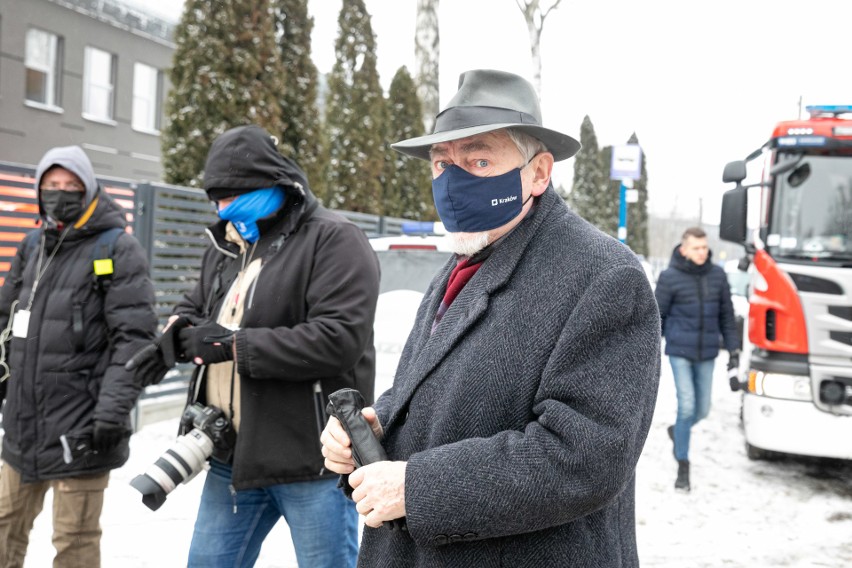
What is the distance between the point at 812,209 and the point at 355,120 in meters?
9.83

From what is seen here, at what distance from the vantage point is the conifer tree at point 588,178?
130 ft

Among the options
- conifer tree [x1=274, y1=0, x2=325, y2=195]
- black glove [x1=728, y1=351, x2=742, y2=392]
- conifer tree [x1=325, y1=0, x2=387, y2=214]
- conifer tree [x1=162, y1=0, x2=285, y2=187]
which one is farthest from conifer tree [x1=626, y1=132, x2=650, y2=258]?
black glove [x1=728, y1=351, x2=742, y2=392]

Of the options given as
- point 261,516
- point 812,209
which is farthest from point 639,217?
point 261,516

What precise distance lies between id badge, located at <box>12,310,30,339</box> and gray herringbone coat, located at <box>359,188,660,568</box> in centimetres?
220

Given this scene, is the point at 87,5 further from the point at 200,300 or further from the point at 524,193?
the point at 524,193

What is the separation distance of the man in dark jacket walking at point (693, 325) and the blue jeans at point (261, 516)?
4262mm

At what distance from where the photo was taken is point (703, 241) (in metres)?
6.75

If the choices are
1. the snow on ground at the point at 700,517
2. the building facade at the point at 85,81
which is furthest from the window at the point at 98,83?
the snow on ground at the point at 700,517

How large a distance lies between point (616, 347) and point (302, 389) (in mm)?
1533

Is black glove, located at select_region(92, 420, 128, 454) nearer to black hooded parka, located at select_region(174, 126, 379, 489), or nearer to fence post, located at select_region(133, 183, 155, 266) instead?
black hooded parka, located at select_region(174, 126, 379, 489)

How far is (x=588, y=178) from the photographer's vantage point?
40.2 metres

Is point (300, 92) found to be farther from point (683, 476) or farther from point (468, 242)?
point (468, 242)

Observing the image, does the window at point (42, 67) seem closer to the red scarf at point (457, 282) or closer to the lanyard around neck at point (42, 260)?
the lanyard around neck at point (42, 260)

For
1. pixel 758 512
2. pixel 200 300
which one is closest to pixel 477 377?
pixel 200 300
